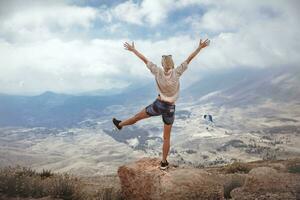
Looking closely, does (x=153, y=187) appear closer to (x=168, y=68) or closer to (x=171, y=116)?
(x=171, y=116)

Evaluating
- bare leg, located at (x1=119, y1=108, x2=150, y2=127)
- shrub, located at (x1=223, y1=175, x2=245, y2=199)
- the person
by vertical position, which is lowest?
shrub, located at (x1=223, y1=175, x2=245, y2=199)

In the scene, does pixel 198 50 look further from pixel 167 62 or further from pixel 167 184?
pixel 167 184

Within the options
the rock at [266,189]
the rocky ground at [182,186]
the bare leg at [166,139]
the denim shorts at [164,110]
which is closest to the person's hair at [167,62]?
the denim shorts at [164,110]

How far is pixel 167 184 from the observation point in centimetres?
1090

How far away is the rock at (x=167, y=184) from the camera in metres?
10.8

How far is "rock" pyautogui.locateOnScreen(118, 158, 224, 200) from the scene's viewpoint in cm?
1084

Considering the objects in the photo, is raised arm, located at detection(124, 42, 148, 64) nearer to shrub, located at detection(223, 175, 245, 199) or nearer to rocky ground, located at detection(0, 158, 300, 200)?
rocky ground, located at detection(0, 158, 300, 200)

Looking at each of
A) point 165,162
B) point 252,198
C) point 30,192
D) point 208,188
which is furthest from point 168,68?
point 30,192

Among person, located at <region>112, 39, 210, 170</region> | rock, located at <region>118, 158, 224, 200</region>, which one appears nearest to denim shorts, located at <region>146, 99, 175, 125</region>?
person, located at <region>112, 39, 210, 170</region>

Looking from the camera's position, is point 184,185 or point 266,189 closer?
point 184,185

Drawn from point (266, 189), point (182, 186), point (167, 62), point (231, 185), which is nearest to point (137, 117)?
point (167, 62)

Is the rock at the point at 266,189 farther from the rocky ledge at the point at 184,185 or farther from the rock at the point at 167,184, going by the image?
the rock at the point at 167,184

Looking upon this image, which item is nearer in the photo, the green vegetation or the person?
the person

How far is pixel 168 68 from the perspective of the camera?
35.5 feet
